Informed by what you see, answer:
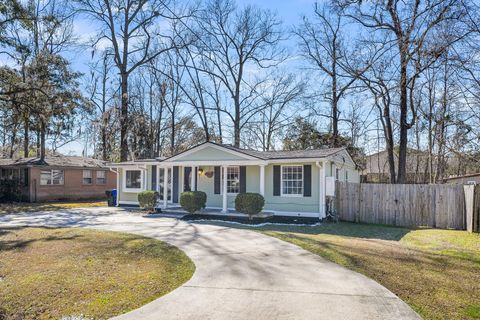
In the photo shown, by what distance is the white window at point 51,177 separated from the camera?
24230mm

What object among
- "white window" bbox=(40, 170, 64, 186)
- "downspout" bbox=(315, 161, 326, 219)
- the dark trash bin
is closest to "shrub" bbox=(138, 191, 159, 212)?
the dark trash bin

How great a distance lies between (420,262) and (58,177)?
24273 millimetres

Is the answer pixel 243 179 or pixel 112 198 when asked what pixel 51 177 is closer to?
pixel 112 198

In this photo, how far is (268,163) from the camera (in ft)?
49.8

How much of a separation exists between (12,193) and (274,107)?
70.1 feet

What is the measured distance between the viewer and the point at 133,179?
20.2 meters

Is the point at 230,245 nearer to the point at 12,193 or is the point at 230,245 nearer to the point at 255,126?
the point at 12,193

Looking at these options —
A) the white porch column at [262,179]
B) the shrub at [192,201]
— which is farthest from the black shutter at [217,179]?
the white porch column at [262,179]

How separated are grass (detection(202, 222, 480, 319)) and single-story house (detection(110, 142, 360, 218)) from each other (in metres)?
2.77

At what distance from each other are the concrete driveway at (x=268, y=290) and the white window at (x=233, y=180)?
24.0 feet

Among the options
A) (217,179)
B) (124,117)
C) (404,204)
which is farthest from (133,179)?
(404,204)

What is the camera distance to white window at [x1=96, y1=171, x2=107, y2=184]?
91.0 ft

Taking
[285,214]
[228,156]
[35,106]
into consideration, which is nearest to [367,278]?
[285,214]

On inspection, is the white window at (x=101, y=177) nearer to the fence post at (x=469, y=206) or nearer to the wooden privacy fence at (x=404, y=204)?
the wooden privacy fence at (x=404, y=204)
